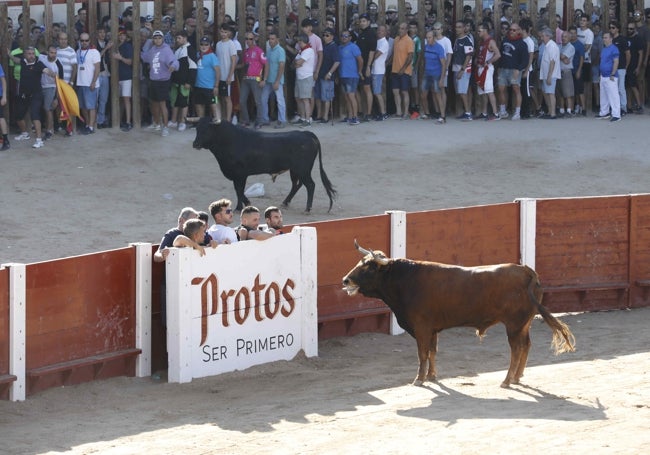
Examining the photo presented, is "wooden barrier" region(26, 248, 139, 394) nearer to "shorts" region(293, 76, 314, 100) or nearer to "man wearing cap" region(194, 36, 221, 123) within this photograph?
"man wearing cap" region(194, 36, 221, 123)

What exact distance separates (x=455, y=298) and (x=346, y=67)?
10552 mm

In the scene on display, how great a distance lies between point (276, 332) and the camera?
11.9 metres

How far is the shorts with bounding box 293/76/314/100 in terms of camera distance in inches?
823

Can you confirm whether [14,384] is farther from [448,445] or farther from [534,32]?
[534,32]

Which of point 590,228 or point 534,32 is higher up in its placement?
point 534,32

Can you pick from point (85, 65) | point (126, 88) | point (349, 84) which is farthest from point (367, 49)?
point (85, 65)

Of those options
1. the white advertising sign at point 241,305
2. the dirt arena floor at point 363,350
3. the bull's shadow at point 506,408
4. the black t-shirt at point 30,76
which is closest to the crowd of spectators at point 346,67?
the black t-shirt at point 30,76

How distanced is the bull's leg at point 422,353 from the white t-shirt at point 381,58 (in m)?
10.7

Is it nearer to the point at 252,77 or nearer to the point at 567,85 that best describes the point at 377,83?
the point at 252,77

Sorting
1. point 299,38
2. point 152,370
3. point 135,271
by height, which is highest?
point 299,38

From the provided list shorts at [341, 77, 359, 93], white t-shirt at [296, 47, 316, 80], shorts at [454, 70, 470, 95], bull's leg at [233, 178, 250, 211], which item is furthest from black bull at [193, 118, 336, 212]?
shorts at [454, 70, 470, 95]

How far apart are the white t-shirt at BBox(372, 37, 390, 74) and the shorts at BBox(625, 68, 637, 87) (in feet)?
12.6

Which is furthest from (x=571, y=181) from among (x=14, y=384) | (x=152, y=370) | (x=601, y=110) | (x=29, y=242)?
(x=14, y=384)

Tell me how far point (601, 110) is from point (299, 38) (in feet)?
16.5
